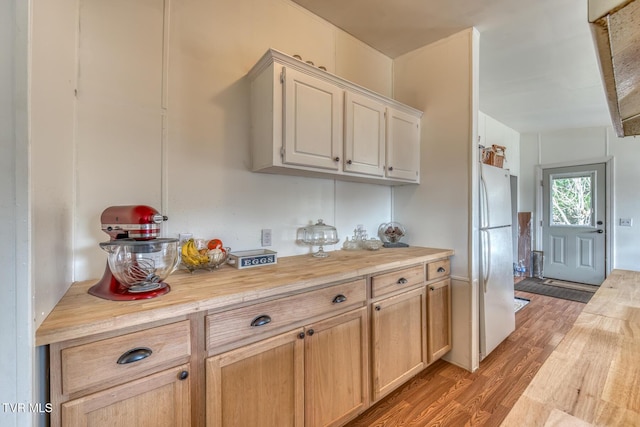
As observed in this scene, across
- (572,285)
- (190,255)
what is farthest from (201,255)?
(572,285)

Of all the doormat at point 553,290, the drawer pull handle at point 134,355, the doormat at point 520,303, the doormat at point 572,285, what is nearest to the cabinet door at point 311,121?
the drawer pull handle at point 134,355

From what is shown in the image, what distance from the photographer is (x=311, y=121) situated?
1.68 metres

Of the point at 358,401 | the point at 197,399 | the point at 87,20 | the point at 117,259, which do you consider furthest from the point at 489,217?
the point at 87,20

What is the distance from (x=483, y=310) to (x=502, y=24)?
88.2 inches

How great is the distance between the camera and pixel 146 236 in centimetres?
105

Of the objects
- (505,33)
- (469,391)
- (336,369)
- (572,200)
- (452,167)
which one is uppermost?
(505,33)

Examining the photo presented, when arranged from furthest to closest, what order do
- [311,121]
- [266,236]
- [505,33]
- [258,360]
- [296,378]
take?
[505,33] < [266,236] < [311,121] < [296,378] < [258,360]

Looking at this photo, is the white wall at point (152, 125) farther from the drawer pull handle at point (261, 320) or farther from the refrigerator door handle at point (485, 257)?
the refrigerator door handle at point (485, 257)

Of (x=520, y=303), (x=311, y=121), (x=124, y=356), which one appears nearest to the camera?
(x=124, y=356)

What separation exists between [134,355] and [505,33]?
3133 mm

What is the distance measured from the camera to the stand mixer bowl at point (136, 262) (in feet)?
3.31

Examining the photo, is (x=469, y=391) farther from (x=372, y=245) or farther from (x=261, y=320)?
(x=261, y=320)

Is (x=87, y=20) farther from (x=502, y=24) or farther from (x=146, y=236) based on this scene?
(x=502, y=24)

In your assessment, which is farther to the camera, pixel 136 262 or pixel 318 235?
pixel 318 235
